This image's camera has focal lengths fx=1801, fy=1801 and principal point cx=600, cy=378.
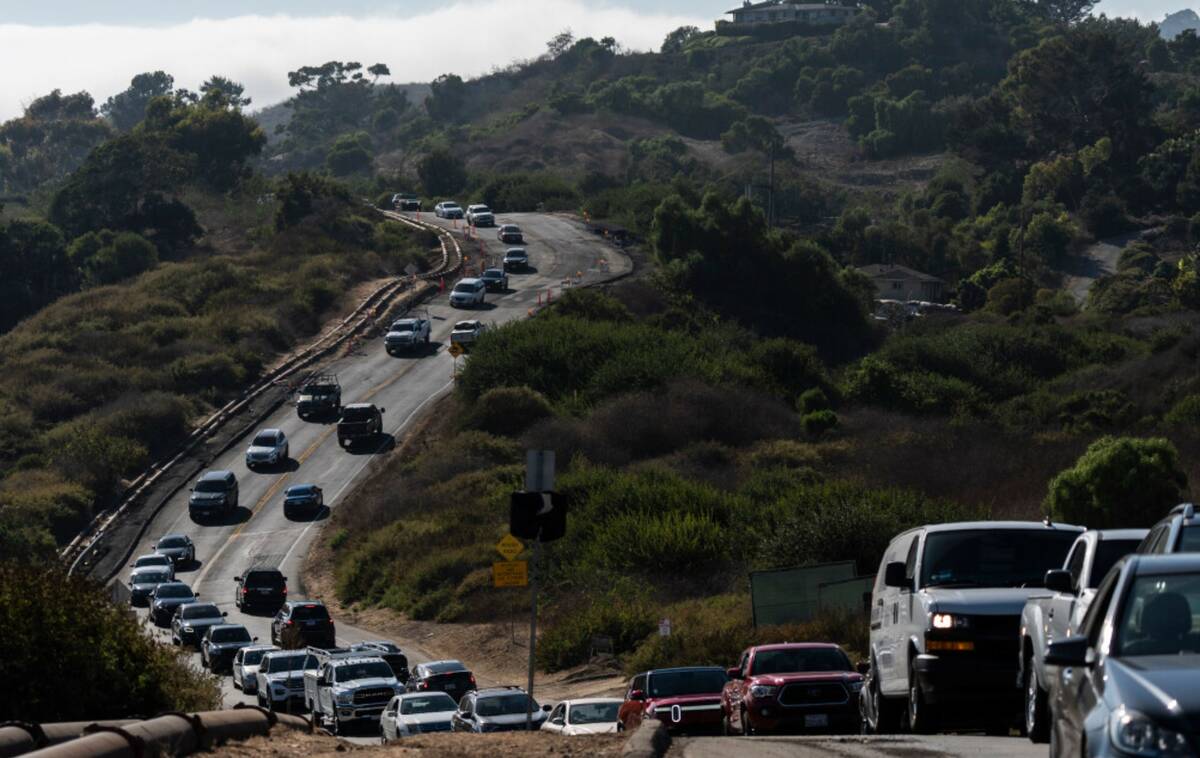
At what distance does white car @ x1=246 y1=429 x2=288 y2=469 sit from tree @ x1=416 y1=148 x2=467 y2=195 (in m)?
104

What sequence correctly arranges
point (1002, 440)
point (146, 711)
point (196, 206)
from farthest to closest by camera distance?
point (196, 206)
point (1002, 440)
point (146, 711)

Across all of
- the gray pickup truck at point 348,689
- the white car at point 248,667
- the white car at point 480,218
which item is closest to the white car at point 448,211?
the white car at point 480,218

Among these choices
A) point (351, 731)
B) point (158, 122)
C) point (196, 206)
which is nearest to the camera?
point (351, 731)

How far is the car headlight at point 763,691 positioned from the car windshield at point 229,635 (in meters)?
25.0

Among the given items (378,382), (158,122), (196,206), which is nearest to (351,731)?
(378,382)

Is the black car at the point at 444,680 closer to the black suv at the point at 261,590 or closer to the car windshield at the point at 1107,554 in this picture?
the black suv at the point at 261,590

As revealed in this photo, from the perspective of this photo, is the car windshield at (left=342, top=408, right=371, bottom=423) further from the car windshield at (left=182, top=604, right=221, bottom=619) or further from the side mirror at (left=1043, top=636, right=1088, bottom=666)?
the side mirror at (left=1043, top=636, right=1088, bottom=666)

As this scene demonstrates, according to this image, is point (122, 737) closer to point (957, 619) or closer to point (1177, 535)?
Answer: point (957, 619)

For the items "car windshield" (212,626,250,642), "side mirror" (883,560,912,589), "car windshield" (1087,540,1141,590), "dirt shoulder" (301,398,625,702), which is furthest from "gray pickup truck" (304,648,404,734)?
"car windshield" (1087,540,1141,590)

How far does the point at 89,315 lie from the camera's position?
103m

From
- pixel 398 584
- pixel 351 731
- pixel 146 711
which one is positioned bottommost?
pixel 398 584

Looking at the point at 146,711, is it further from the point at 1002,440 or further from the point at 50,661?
the point at 1002,440

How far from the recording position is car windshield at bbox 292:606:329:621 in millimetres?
47031

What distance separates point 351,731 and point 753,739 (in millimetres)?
15804
